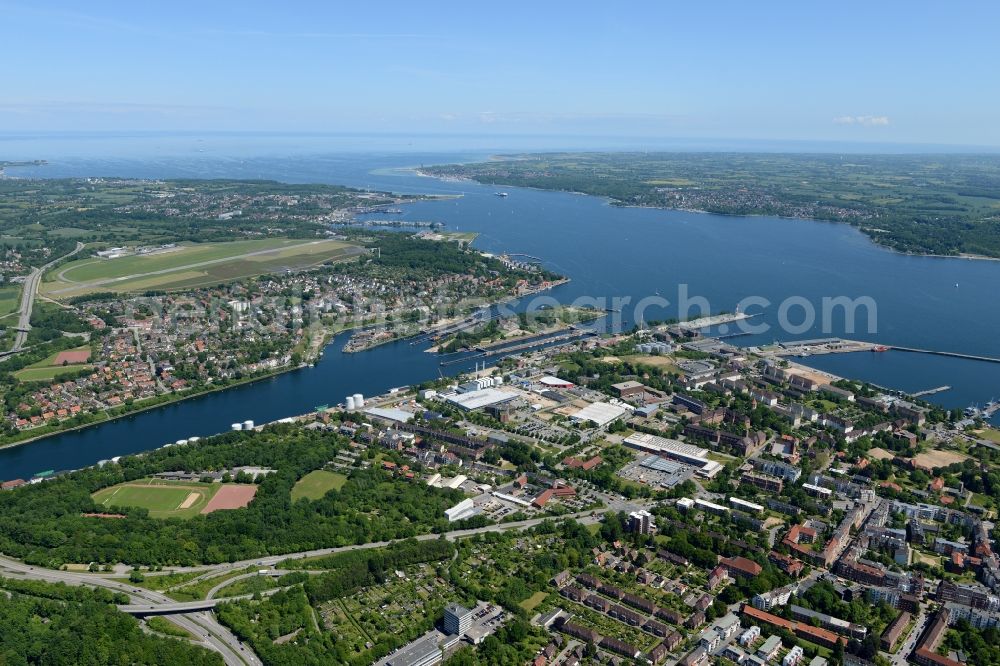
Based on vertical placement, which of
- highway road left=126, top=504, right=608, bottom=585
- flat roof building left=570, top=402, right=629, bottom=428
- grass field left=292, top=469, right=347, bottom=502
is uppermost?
flat roof building left=570, top=402, right=629, bottom=428

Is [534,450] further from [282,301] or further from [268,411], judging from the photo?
[282,301]

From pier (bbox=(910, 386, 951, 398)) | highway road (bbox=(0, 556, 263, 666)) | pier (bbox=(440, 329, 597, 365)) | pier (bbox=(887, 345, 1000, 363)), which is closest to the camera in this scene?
highway road (bbox=(0, 556, 263, 666))

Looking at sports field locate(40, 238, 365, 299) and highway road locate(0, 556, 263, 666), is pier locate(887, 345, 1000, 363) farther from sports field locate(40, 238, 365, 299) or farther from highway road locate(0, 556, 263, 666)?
sports field locate(40, 238, 365, 299)

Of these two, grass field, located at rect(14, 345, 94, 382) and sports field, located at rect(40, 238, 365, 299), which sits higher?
sports field, located at rect(40, 238, 365, 299)

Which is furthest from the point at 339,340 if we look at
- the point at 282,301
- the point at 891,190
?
the point at 891,190

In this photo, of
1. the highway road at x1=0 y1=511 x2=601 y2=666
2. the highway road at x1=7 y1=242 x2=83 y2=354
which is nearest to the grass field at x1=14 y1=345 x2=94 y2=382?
the highway road at x1=7 y1=242 x2=83 y2=354

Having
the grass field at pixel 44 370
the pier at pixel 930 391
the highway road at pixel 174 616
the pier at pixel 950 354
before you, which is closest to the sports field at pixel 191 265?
the grass field at pixel 44 370
